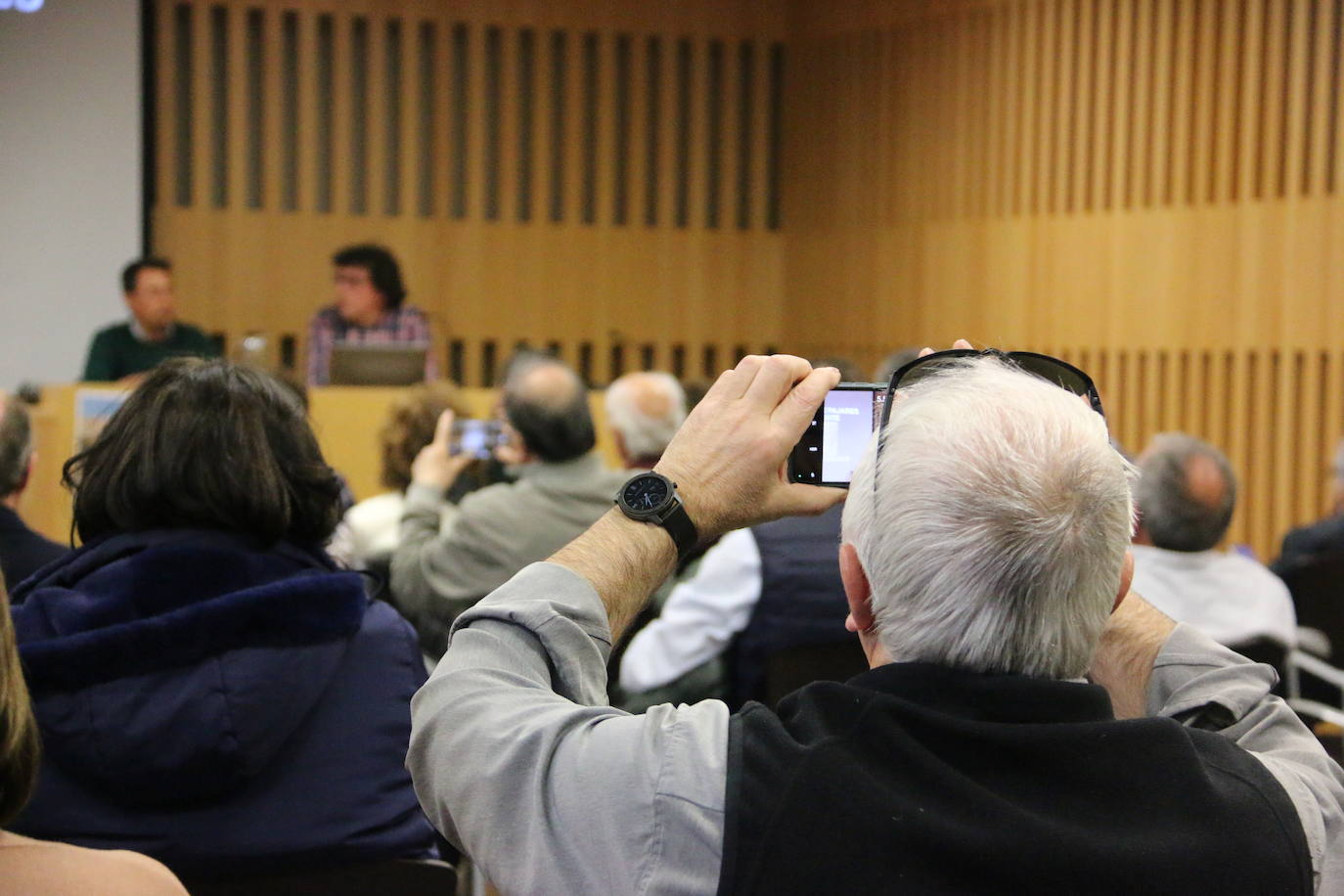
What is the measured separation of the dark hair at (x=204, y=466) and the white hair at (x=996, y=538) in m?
1.08

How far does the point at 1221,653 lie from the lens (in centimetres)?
125

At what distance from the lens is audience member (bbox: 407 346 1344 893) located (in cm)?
97

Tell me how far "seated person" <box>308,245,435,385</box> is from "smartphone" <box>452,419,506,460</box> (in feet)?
10.2

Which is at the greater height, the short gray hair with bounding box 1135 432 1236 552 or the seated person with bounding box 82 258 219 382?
the seated person with bounding box 82 258 219 382

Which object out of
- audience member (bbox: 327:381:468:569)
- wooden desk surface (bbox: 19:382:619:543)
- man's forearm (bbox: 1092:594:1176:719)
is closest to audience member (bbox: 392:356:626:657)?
audience member (bbox: 327:381:468:569)

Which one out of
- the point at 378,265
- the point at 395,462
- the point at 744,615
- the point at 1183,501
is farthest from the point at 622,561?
the point at 378,265

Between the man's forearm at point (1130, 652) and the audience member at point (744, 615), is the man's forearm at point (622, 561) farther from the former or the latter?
the audience member at point (744, 615)

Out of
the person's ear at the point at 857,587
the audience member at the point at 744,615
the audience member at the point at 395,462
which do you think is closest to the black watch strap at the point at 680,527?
the person's ear at the point at 857,587

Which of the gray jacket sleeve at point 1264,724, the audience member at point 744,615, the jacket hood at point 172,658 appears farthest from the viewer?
the audience member at point 744,615

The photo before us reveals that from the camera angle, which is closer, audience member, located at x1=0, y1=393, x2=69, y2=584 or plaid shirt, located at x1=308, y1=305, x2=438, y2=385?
audience member, located at x1=0, y1=393, x2=69, y2=584

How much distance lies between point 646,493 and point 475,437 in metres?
2.50

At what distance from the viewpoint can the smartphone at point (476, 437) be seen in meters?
3.61

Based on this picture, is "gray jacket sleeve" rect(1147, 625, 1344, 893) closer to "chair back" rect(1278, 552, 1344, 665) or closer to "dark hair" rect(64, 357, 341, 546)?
"dark hair" rect(64, 357, 341, 546)

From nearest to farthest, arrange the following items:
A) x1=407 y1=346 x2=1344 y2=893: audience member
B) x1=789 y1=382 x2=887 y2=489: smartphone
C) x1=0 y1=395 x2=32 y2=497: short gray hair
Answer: x1=407 y1=346 x2=1344 y2=893: audience member → x1=789 y1=382 x2=887 y2=489: smartphone → x1=0 y1=395 x2=32 y2=497: short gray hair
